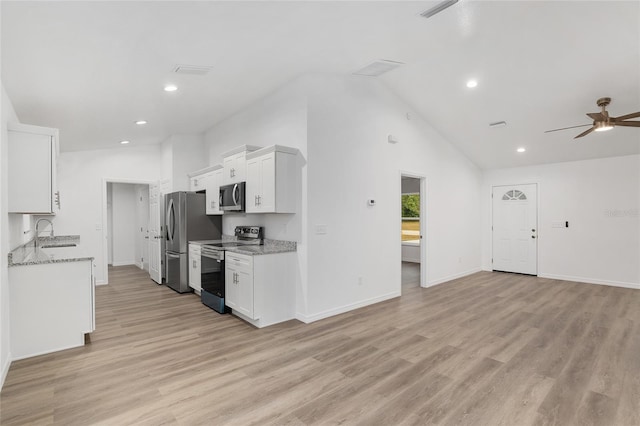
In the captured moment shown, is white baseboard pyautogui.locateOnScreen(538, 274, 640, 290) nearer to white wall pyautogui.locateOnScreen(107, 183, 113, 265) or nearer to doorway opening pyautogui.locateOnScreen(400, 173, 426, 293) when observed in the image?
doorway opening pyautogui.locateOnScreen(400, 173, 426, 293)

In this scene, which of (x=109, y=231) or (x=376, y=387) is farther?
(x=109, y=231)

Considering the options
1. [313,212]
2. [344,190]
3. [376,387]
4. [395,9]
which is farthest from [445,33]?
[376,387]

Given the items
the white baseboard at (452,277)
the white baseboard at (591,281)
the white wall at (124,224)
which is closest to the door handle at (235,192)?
the white baseboard at (452,277)

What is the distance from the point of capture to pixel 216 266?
457 cm

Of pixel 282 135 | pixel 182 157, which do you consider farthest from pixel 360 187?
pixel 182 157

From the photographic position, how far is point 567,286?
6125mm

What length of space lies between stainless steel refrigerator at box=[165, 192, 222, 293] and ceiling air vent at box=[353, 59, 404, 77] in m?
3.52

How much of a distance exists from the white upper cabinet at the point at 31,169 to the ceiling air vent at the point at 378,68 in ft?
11.9

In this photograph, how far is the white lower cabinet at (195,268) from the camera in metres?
5.31

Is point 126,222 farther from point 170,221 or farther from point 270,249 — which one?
point 270,249

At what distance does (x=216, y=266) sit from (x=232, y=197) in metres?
1.04

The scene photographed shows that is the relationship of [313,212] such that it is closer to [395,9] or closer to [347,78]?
[347,78]

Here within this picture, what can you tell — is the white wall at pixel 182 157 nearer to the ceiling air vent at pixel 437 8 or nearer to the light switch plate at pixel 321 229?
the light switch plate at pixel 321 229

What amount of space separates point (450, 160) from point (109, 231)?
8894mm
